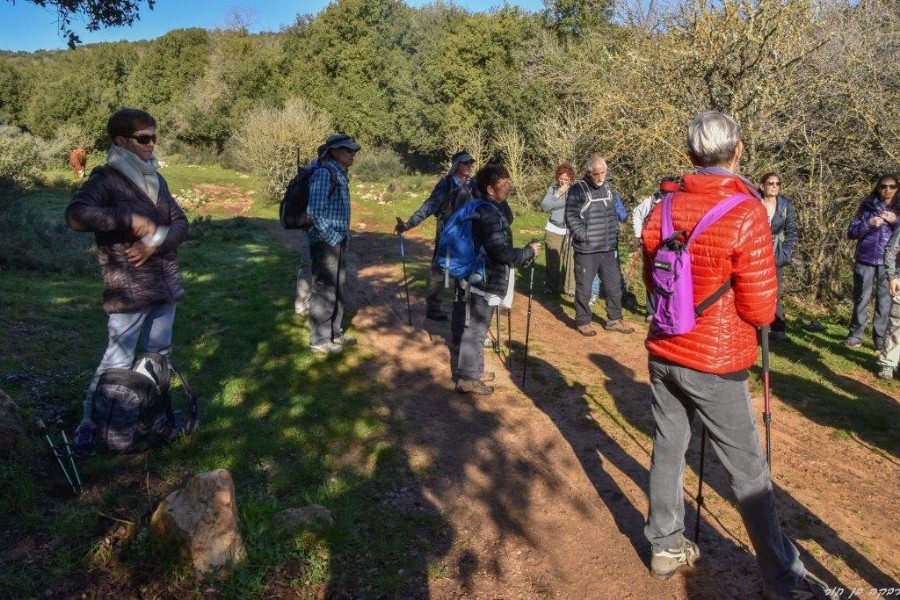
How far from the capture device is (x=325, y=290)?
251 inches

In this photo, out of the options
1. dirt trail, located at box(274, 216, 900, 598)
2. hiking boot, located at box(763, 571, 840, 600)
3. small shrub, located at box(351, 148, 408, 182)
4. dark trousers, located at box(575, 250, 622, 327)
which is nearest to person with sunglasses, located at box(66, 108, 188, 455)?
dirt trail, located at box(274, 216, 900, 598)

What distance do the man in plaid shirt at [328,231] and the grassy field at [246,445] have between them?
16.0 inches

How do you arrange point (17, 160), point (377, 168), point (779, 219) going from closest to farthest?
point (779, 219) < point (17, 160) < point (377, 168)

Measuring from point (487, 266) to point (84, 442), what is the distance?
3211mm

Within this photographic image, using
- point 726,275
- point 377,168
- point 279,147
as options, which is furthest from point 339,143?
point 377,168

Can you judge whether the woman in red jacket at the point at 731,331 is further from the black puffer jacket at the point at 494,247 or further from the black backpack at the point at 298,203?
the black backpack at the point at 298,203

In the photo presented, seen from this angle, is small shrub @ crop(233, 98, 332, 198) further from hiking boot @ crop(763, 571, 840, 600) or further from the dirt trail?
hiking boot @ crop(763, 571, 840, 600)

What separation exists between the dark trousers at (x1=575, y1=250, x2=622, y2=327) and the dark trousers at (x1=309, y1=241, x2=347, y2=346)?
2.87 m

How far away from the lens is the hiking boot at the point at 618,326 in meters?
7.93

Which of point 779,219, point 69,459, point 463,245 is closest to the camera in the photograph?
point 69,459

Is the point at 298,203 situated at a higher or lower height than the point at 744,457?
higher

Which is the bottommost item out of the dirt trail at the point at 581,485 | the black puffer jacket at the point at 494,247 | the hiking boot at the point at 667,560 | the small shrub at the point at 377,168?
the dirt trail at the point at 581,485

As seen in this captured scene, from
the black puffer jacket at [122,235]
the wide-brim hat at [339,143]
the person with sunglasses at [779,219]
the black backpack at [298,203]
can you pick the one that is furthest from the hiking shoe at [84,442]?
the person with sunglasses at [779,219]

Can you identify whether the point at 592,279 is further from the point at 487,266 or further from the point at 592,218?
the point at 487,266
